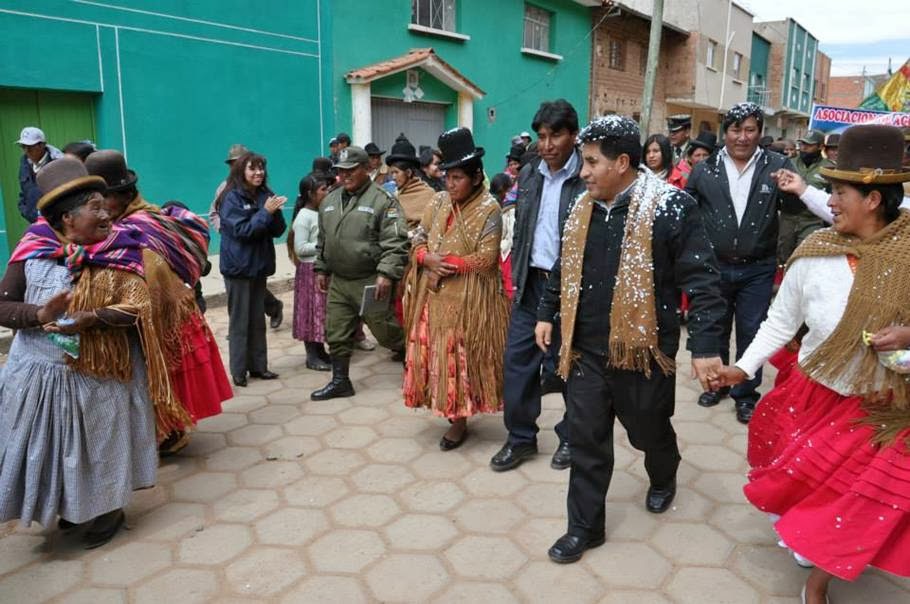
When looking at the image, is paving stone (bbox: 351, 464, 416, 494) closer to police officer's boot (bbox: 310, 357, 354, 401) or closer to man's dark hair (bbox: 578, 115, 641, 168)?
police officer's boot (bbox: 310, 357, 354, 401)

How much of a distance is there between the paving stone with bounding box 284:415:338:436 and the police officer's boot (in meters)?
0.34

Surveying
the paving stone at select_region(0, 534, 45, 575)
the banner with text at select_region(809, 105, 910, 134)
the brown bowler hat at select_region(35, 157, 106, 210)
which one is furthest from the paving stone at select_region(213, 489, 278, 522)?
the banner with text at select_region(809, 105, 910, 134)

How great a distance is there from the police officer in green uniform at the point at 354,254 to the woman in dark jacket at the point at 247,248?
442 mm

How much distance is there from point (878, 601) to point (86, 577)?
325cm

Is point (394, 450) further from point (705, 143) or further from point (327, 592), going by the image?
point (705, 143)

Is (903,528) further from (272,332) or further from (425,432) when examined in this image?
(272,332)

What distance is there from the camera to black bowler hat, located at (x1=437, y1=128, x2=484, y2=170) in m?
3.83

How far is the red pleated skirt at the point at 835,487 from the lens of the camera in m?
2.29

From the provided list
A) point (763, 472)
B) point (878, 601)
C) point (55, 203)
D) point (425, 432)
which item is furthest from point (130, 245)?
point (878, 601)

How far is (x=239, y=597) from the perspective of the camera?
285 cm

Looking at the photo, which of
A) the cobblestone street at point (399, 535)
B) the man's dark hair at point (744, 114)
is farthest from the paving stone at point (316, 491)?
the man's dark hair at point (744, 114)

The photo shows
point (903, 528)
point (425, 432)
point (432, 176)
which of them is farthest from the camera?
point (432, 176)

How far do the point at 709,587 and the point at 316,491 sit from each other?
1.98m

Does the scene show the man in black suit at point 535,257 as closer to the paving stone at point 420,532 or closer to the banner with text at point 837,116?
the paving stone at point 420,532
